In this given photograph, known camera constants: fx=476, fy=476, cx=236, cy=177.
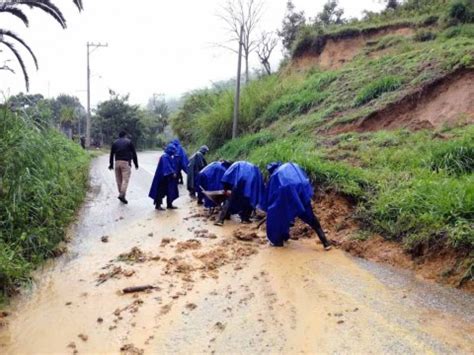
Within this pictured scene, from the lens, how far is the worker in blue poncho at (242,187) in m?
8.59

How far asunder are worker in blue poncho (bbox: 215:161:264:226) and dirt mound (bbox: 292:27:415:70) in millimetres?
12068

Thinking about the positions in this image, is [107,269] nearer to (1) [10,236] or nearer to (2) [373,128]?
(1) [10,236]

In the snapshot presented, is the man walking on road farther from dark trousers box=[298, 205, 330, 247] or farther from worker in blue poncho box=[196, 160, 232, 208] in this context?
dark trousers box=[298, 205, 330, 247]

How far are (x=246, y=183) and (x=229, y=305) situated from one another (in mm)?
3675

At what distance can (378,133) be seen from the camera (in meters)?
11.1

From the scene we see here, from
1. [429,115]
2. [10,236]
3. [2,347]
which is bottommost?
[2,347]

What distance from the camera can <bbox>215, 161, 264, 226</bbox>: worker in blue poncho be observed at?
859cm

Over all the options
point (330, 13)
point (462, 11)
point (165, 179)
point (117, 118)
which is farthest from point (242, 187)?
point (117, 118)

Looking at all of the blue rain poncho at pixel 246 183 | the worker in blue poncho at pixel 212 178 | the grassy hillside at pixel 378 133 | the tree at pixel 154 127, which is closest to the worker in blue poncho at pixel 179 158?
the worker in blue poncho at pixel 212 178

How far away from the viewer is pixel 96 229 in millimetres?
8812

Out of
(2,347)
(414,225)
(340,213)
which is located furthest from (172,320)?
(340,213)

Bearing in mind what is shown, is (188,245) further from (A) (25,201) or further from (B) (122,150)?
(B) (122,150)

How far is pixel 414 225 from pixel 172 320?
11.5 ft

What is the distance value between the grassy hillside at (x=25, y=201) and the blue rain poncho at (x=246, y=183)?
10.0ft
